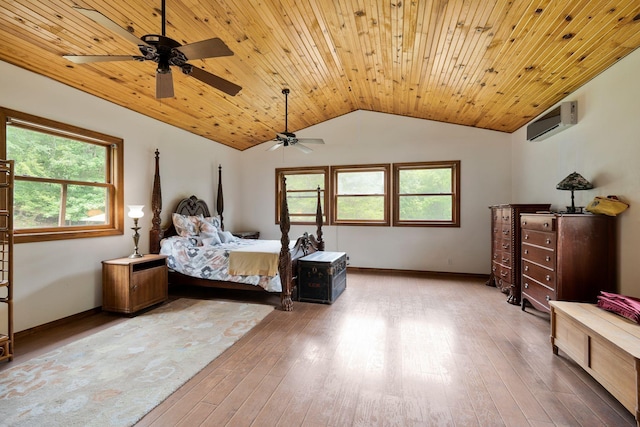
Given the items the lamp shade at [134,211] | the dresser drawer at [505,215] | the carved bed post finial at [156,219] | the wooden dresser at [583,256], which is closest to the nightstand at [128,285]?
the lamp shade at [134,211]

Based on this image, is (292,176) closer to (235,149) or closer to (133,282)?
(235,149)

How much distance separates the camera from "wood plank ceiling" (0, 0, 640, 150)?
2.46 metres

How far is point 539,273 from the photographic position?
11.0 ft

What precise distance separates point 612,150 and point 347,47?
2.95 meters

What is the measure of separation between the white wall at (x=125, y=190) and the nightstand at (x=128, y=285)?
0.79ft

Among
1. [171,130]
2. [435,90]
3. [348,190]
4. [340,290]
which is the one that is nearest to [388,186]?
[348,190]

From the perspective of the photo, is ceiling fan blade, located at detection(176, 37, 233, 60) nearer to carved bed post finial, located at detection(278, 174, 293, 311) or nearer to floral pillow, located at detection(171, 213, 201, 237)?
carved bed post finial, located at detection(278, 174, 293, 311)

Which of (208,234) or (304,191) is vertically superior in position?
(304,191)

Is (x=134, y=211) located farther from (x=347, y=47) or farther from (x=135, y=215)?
(x=347, y=47)

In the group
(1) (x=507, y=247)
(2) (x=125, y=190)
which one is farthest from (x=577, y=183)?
(2) (x=125, y=190)

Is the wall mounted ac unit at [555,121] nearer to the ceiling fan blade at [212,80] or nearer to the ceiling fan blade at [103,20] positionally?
the ceiling fan blade at [212,80]

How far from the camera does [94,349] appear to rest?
2.70 meters

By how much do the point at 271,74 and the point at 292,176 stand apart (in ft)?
9.66

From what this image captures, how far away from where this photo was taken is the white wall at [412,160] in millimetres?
5535
